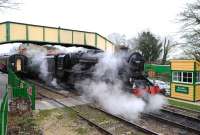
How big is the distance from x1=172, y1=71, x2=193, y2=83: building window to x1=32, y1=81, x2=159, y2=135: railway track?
25.4 feet

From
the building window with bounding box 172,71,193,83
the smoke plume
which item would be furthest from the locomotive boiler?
the building window with bounding box 172,71,193,83

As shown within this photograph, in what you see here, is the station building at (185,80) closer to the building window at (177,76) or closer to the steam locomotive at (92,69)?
the building window at (177,76)

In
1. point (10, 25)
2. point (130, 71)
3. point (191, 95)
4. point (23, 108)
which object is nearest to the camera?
point (23, 108)

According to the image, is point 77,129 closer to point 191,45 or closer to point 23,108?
point 23,108

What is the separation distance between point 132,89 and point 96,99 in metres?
3.22

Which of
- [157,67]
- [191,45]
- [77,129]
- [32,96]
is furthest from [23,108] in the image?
[191,45]

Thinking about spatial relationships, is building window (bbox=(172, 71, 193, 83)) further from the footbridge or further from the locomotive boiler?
the footbridge

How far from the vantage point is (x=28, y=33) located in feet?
72.2

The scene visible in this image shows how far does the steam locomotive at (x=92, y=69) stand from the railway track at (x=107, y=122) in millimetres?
1816

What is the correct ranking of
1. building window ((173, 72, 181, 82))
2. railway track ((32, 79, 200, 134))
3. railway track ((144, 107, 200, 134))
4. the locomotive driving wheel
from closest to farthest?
railway track ((32, 79, 200, 134)), railway track ((144, 107, 200, 134)), the locomotive driving wheel, building window ((173, 72, 181, 82))

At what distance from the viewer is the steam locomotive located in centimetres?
1351

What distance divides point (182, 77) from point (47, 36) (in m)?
11.1

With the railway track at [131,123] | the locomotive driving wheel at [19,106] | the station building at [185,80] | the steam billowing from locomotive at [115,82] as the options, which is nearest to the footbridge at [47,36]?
the steam billowing from locomotive at [115,82]

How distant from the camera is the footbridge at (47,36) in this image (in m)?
20.9
